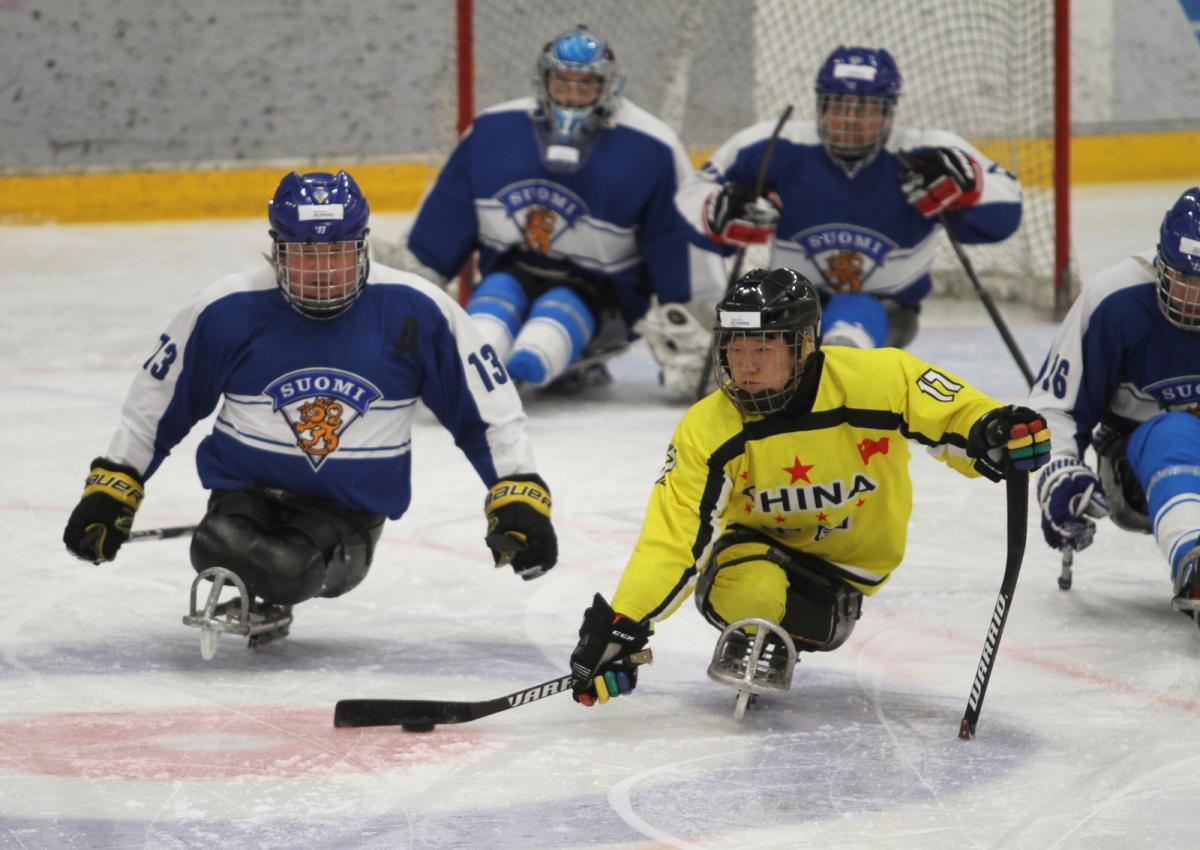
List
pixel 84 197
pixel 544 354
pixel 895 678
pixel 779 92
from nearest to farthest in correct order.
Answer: pixel 895 678, pixel 544 354, pixel 779 92, pixel 84 197

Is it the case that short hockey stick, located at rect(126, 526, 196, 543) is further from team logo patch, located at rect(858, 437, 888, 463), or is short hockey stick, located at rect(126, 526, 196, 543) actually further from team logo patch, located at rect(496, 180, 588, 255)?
team logo patch, located at rect(496, 180, 588, 255)

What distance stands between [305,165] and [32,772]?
21.3 ft

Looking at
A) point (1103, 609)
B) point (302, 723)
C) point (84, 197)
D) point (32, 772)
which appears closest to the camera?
point (32, 772)

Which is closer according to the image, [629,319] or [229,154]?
[629,319]

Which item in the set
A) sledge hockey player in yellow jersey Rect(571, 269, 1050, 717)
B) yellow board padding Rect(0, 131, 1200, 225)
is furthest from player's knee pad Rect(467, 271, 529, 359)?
yellow board padding Rect(0, 131, 1200, 225)

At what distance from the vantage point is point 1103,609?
10.8ft

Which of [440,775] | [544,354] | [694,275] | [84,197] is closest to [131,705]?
[440,775]

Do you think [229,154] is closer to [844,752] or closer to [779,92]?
[779,92]

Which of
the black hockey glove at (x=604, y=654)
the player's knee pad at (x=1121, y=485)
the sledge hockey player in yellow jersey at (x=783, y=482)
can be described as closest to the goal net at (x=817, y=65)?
the player's knee pad at (x=1121, y=485)

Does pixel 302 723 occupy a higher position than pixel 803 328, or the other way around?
pixel 803 328

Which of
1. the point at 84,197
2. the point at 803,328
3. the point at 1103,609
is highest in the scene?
the point at 803,328

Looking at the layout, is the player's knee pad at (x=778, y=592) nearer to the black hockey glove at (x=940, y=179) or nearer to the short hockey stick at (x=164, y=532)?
the short hockey stick at (x=164, y=532)

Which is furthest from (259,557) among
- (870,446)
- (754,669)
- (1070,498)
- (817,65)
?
(817,65)

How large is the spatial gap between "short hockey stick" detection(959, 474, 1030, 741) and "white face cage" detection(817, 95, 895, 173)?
220 cm
